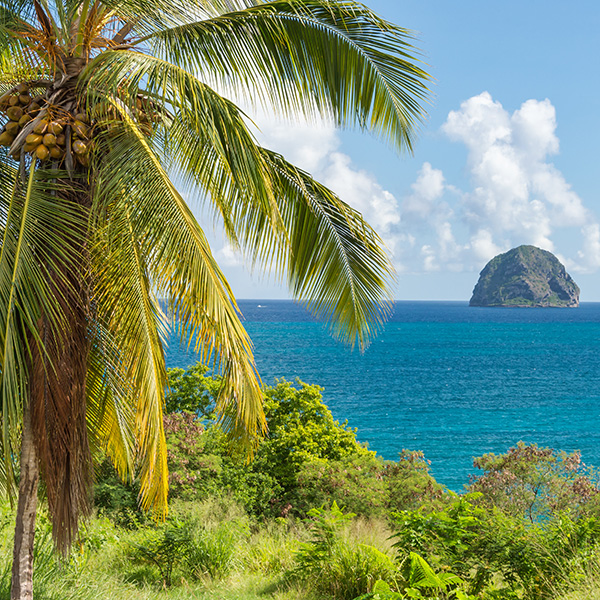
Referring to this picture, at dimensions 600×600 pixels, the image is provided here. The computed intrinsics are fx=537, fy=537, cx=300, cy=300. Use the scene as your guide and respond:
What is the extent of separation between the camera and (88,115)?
4156 mm

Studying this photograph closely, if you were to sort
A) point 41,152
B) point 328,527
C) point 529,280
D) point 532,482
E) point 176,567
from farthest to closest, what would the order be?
point 529,280, point 532,482, point 176,567, point 328,527, point 41,152

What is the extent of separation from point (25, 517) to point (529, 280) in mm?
199036

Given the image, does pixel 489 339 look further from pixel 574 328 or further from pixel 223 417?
pixel 223 417

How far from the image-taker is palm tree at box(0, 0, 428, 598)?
3738 millimetres

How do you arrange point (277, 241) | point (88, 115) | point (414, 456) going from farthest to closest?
point (414, 456) < point (277, 241) < point (88, 115)

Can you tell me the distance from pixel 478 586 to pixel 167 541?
419cm

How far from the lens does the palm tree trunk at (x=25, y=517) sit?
4.18 metres

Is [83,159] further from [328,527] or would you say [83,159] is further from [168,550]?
→ [168,550]

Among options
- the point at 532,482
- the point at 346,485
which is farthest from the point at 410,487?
the point at 532,482

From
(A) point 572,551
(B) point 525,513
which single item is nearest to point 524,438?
(B) point 525,513

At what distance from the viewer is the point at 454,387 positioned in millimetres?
54438

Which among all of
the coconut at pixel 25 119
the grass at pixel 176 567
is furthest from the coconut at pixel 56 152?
the grass at pixel 176 567

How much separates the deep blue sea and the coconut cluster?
364cm

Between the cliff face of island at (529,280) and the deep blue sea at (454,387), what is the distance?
79297 mm
